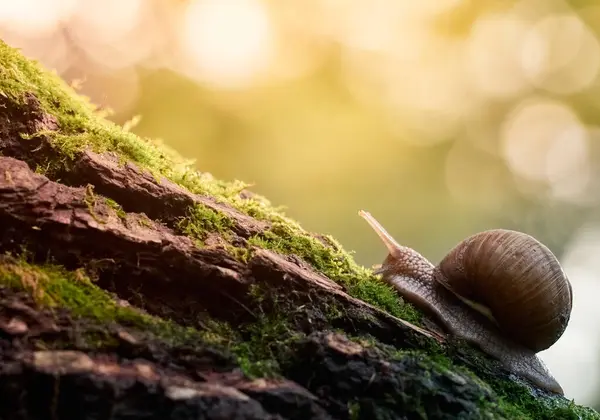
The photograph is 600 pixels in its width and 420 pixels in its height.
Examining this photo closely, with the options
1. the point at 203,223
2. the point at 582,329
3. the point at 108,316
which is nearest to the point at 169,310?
the point at 108,316

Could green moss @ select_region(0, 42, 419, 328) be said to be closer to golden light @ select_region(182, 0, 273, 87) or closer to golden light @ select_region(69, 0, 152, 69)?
golden light @ select_region(69, 0, 152, 69)

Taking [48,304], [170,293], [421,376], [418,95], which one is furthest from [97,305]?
[418,95]

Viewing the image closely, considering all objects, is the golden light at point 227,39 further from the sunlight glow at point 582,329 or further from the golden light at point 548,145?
the sunlight glow at point 582,329

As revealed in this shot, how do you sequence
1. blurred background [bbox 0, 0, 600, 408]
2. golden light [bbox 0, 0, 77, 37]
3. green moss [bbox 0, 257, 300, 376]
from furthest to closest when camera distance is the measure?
blurred background [bbox 0, 0, 600, 408]
golden light [bbox 0, 0, 77, 37]
green moss [bbox 0, 257, 300, 376]

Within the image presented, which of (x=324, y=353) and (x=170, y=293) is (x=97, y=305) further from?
(x=324, y=353)

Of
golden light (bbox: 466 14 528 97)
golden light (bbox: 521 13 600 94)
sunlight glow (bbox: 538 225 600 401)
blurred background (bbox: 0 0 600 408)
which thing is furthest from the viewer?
sunlight glow (bbox: 538 225 600 401)

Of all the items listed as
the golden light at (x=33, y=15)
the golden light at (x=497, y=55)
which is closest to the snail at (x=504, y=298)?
the golden light at (x=33, y=15)

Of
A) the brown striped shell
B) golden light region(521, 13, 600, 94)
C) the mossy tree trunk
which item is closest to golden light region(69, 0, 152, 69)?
the mossy tree trunk
